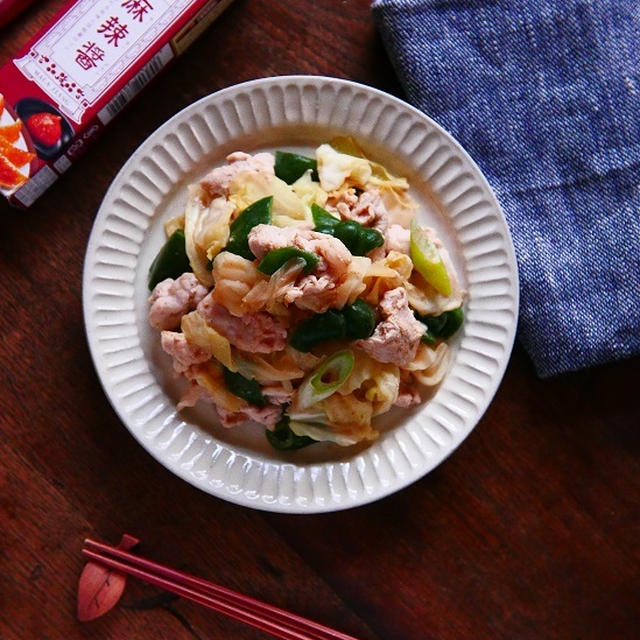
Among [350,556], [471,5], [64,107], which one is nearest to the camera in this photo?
[64,107]

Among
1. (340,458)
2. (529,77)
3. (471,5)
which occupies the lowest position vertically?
(340,458)

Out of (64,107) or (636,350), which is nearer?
(64,107)

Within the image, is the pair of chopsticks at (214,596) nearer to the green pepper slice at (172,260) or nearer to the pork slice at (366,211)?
the green pepper slice at (172,260)

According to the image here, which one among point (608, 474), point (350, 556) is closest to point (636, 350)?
point (608, 474)

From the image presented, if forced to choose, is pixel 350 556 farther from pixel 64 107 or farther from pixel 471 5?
pixel 471 5

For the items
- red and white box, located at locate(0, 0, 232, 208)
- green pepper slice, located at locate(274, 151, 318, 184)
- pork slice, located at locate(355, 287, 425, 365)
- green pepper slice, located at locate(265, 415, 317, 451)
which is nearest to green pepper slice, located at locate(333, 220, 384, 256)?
pork slice, located at locate(355, 287, 425, 365)

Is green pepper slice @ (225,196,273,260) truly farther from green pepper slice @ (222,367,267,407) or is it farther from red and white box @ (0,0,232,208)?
red and white box @ (0,0,232,208)

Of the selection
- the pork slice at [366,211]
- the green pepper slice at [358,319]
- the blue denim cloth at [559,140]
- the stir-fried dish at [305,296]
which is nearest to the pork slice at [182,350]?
the stir-fried dish at [305,296]

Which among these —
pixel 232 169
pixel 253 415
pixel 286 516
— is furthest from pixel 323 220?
pixel 286 516
